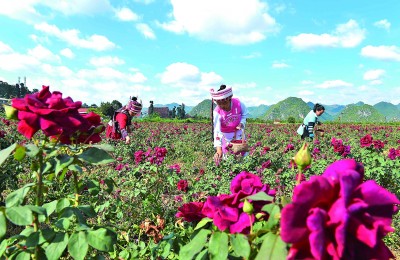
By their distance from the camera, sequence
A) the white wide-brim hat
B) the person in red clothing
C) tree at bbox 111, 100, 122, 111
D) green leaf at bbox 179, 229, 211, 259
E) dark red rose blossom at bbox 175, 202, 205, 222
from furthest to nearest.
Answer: tree at bbox 111, 100, 122, 111
the person in red clothing
the white wide-brim hat
dark red rose blossom at bbox 175, 202, 205, 222
green leaf at bbox 179, 229, 211, 259

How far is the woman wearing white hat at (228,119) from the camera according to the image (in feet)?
14.0

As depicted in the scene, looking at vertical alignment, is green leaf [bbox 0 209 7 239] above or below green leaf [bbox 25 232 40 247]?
above

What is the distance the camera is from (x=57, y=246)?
0.97 m

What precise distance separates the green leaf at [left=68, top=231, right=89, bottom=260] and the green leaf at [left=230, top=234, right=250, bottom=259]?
17.1 inches

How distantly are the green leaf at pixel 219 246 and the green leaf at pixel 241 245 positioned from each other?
0.10ft

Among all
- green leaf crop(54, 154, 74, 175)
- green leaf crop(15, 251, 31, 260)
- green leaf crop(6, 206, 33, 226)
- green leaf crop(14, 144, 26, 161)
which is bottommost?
green leaf crop(15, 251, 31, 260)

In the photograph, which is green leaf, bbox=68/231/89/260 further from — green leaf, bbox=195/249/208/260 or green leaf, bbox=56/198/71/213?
green leaf, bbox=195/249/208/260

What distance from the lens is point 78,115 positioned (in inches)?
40.8

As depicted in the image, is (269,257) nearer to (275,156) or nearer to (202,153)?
(275,156)

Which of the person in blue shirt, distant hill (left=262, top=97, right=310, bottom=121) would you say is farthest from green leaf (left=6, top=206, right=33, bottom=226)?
distant hill (left=262, top=97, right=310, bottom=121)

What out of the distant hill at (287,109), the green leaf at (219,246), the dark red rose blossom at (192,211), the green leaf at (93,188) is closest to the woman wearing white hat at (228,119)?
the green leaf at (93,188)

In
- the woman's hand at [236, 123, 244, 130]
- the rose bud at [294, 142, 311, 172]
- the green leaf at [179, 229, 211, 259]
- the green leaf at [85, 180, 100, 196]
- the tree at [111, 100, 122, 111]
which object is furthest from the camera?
the tree at [111, 100, 122, 111]

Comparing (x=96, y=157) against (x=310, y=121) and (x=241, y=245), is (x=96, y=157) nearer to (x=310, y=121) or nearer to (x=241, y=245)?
(x=241, y=245)

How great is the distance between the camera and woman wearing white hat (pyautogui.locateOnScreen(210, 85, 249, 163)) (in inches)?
167
